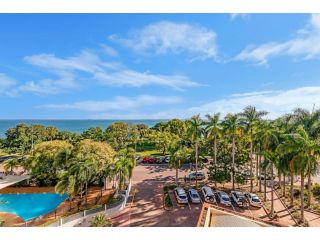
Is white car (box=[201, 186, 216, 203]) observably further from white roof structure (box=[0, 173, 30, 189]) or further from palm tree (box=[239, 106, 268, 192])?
white roof structure (box=[0, 173, 30, 189])

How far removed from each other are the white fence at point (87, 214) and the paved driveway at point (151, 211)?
60 centimetres

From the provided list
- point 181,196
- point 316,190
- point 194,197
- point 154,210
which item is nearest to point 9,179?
point 154,210

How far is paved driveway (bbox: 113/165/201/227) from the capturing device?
A: 62.7 ft

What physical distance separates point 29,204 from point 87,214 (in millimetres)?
8463

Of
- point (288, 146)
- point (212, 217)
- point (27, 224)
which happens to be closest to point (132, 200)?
point (27, 224)

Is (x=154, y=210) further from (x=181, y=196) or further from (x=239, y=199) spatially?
(x=239, y=199)

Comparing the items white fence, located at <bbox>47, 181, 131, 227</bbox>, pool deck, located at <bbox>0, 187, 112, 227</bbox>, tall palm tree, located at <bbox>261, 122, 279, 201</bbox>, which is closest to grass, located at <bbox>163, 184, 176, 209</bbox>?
white fence, located at <bbox>47, 181, 131, 227</bbox>

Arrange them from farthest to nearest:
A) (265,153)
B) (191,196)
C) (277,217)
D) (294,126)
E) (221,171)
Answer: (221,171) < (294,126) < (191,196) < (265,153) < (277,217)

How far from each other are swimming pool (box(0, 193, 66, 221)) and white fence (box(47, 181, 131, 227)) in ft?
15.4

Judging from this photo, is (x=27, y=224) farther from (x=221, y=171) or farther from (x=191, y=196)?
(x=221, y=171)
